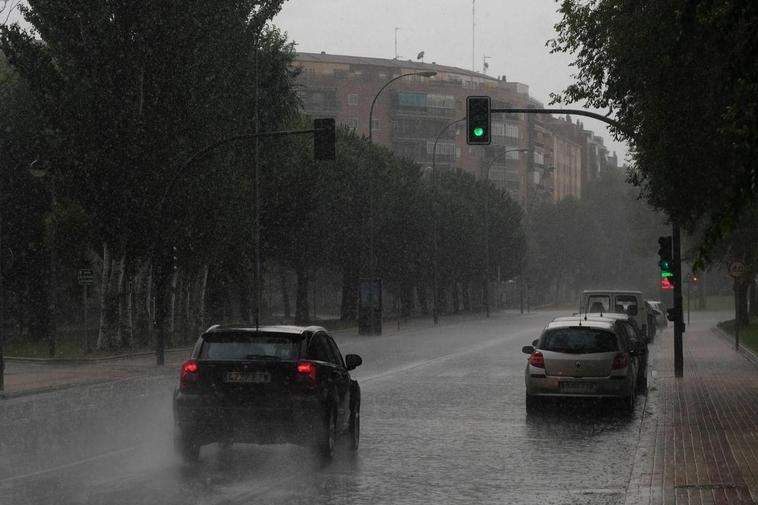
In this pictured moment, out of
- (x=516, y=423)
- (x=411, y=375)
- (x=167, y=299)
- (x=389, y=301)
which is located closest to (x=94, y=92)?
(x=167, y=299)

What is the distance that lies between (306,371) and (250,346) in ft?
2.13

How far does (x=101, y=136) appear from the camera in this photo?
37.3m

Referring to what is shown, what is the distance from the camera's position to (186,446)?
12.6 m

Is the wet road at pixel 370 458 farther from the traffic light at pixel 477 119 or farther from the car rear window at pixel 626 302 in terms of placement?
the car rear window at pixel 626 302

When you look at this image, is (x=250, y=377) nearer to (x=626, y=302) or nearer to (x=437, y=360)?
(x=437, y=360)

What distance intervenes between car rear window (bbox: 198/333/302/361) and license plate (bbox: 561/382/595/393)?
691cm

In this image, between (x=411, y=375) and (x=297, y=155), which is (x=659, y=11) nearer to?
(x=411, y=375)

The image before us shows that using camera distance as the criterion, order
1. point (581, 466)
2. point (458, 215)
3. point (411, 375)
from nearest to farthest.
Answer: point (581, 466) → point (411, 375) → point (458, 215)

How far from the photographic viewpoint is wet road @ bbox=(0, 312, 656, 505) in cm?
1077

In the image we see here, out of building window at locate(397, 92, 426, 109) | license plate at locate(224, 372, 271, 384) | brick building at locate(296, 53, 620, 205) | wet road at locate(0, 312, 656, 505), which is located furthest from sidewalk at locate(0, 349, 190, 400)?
building window at locate(397, 92, 426, 109)

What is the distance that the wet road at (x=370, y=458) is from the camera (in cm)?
1077

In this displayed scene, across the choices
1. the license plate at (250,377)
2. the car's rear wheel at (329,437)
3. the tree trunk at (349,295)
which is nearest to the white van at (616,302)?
the car's rear wheel at (329,437)

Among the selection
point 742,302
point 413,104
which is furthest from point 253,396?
point 413,104

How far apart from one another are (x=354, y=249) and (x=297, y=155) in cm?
1345
